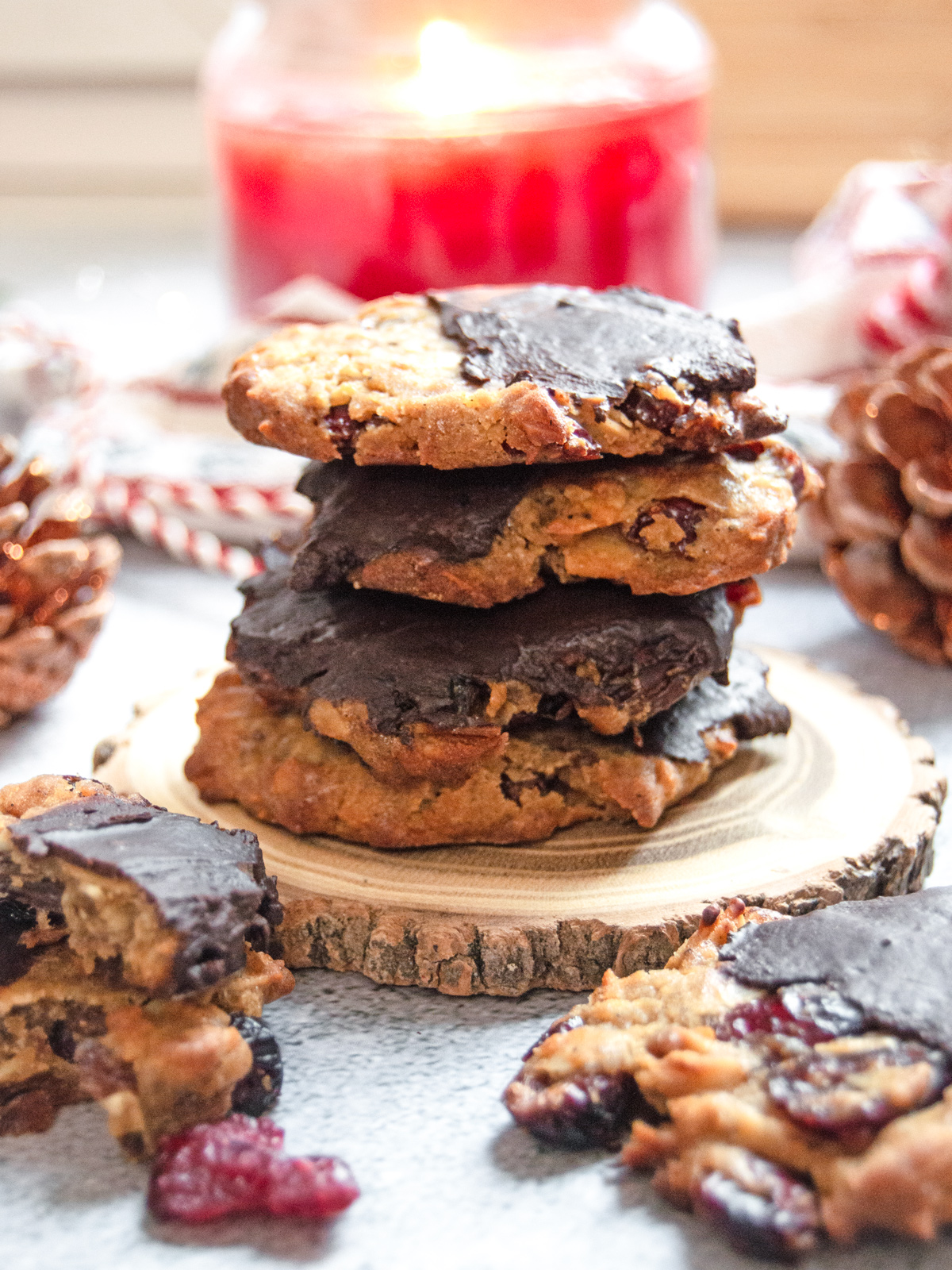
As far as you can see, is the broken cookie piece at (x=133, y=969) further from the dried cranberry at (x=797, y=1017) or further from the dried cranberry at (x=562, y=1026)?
the dried cranberry at (x=797, y=1017)

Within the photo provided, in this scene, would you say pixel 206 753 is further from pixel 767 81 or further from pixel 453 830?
pixel 767 81

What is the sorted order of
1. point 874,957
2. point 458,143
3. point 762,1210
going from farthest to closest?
point 458,143
point 874,957
point 762,1210

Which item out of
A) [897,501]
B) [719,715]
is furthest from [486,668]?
[897,501]

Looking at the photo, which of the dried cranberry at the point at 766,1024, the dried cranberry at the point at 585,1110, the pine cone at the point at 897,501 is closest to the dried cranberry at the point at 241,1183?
the dried cranberry at the point at 585,1110

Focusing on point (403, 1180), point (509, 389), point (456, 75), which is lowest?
point (403, 1180)

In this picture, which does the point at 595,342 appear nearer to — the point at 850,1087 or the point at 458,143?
the point at 850,1087

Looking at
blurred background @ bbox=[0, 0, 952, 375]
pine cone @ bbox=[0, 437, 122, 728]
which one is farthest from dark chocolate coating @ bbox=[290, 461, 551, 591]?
blurred background @ bbox=[0, 0, 952, 375]
